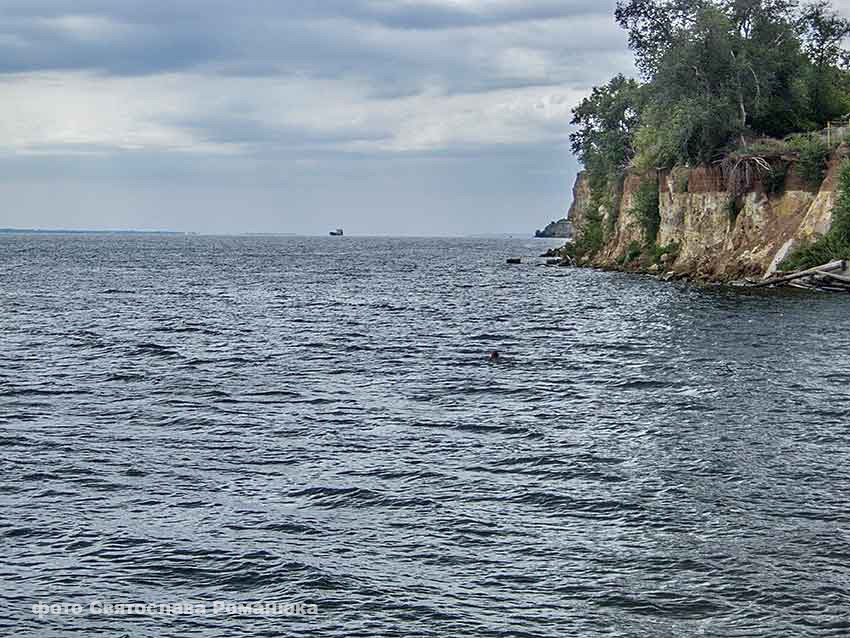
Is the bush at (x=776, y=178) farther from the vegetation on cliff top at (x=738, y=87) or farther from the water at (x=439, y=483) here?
the water at (x=439, y=483)

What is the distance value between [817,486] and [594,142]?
318 feet

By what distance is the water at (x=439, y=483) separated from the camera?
52.5 ft

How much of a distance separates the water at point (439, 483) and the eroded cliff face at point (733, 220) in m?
22.2

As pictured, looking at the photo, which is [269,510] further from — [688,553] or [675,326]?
[675,326]

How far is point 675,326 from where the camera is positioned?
161 feet

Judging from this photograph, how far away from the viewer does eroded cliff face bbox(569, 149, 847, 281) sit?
6744cm

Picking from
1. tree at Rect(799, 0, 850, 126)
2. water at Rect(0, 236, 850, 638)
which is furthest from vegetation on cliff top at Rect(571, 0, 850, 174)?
water at Rect(0, 236, 850, 638)

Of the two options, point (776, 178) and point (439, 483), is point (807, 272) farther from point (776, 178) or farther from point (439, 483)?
point (439, 483)

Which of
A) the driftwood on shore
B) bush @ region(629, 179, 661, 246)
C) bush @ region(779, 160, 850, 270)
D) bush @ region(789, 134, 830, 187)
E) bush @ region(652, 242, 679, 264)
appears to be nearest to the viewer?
the driftwood on shore

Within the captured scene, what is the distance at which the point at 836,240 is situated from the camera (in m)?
62.3

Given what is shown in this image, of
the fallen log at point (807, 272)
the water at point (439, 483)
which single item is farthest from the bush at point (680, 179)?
the water at point (439, 483)

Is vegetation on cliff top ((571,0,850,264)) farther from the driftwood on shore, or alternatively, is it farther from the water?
the water

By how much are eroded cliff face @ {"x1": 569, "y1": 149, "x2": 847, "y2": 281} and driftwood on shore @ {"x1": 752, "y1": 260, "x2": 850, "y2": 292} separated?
145 inches

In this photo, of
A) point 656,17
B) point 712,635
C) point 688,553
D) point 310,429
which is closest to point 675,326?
point 310,429
